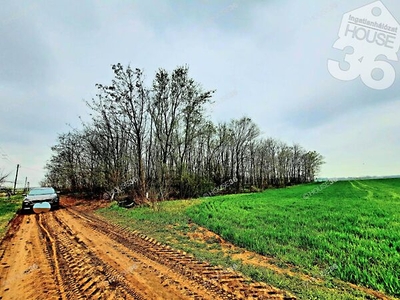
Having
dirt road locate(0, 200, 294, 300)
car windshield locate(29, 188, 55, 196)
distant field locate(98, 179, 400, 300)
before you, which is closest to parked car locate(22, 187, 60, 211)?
car windshield locate(29, 188, 55, 196)

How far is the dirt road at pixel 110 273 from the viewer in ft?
12.3

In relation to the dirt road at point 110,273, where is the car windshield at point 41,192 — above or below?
above

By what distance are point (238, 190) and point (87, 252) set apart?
38718mm

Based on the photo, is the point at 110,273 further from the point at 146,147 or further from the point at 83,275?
the point at 146,147

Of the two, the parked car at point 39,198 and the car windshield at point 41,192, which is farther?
the car windshield at point 41,192

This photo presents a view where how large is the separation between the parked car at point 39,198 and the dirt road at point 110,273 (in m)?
7.90

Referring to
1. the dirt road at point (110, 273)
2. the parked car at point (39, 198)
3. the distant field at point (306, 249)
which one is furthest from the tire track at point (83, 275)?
the parked car at point (39, 198)

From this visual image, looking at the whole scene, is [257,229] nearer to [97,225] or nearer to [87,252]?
[87,252]

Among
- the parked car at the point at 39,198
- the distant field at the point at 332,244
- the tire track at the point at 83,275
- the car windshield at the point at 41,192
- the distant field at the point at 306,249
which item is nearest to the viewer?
the tire track at the point at 83,275

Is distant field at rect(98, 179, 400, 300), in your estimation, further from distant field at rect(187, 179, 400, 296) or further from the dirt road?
the dirt road

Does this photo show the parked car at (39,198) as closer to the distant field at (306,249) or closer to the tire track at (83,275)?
the distant field at (306,249)

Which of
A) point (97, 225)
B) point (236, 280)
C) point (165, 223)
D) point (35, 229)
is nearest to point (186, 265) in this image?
point (236, 280)

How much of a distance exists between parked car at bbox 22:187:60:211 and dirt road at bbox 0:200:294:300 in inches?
311

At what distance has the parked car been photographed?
14016 mm
